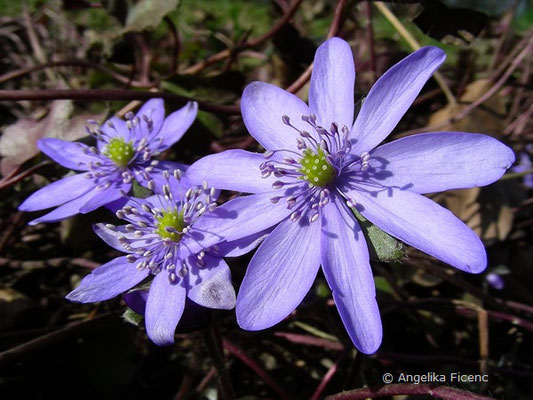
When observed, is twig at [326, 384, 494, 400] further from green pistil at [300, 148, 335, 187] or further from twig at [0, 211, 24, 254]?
twig at [0, 211, 24, 254]

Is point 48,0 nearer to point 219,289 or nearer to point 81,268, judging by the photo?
point 81,268

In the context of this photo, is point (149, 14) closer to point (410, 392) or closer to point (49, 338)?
point (49, 338)

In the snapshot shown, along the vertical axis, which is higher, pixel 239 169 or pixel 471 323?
pixel 239 169

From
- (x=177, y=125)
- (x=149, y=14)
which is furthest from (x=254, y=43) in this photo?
(x=177, y=125)

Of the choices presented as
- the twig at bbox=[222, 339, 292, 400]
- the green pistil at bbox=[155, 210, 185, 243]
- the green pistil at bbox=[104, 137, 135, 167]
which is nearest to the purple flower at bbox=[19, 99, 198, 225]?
the green pistil at bbox=[104, 137, 135, 167]

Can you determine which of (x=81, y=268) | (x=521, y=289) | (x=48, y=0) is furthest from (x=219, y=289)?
(x=48, y=0)

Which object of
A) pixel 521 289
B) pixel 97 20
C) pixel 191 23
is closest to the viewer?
pixel 521 289

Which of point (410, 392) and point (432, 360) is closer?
point (410, 392)
